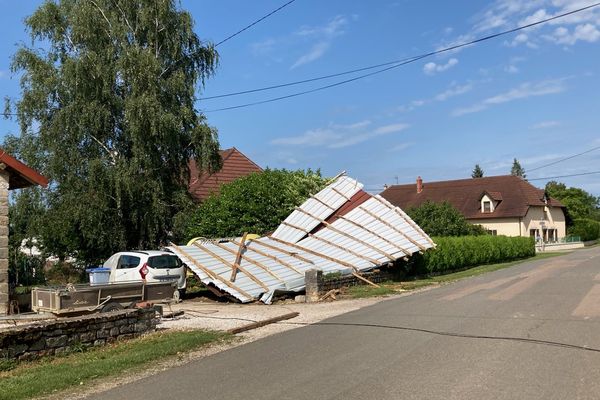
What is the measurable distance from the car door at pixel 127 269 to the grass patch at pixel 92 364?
7.46 m

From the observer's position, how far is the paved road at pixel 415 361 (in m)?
6.26

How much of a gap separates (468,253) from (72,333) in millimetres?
25013

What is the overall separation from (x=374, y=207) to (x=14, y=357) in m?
17.6

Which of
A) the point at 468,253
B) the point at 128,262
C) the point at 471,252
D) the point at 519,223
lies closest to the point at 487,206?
the point at 519,223

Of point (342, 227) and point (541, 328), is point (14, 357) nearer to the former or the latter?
point (541, 328)

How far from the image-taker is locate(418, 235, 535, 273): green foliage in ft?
83.5

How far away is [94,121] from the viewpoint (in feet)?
78.1

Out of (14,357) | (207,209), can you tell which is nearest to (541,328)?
(14,357)

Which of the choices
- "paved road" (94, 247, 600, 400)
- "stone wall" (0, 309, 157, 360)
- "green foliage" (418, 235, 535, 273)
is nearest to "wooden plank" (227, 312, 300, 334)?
"paved road" (94, 247, 600, 400)

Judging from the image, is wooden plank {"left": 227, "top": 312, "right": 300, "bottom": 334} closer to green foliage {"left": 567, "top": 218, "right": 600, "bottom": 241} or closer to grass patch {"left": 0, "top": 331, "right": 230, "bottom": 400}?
grass patch {"left": 0, "top": 331, "right": 230, "bottom": 400}

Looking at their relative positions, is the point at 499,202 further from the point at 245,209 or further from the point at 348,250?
the point at 348,250

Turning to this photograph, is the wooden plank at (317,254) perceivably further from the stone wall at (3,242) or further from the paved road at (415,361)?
the stone wall at (3,242)

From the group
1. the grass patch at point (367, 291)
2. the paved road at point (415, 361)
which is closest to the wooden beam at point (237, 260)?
the grass patch at point (367, 291)

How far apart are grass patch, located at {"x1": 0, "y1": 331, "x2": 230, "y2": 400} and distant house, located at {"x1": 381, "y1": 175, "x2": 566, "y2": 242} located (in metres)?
49.9
